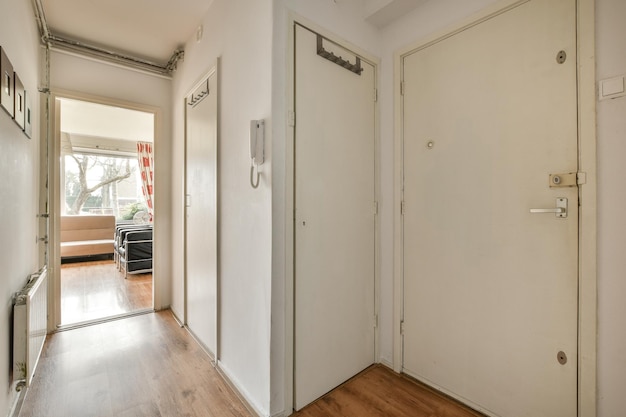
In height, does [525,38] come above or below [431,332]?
above

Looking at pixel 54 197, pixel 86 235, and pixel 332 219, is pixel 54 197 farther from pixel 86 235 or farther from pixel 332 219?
pixel 86 235

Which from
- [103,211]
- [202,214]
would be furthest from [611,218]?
[103,211]

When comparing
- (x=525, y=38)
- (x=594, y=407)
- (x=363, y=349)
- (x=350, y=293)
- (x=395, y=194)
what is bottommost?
(x=363, y=349)

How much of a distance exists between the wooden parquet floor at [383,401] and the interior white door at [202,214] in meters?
1.00

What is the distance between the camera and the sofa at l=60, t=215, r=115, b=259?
5.62 m

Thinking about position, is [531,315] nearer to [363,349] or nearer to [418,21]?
[363,349]

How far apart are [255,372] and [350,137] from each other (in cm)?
162

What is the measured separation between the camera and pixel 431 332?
188cm

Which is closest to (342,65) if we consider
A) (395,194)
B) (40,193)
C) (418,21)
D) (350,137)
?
(350,137)

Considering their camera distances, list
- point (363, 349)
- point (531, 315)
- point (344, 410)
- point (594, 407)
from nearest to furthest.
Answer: point (594, 407) → point (531, 315) → point (344, 410) → point (363, 349)

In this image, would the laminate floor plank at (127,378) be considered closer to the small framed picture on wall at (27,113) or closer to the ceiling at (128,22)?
the small framed picture on wall at (27,113)

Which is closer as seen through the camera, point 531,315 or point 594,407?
point 594,407

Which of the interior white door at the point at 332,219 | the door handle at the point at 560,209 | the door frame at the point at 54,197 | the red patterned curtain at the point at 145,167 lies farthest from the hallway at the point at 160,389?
the red patterned curtain at the point at 145,167

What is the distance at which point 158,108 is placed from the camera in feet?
10.6
